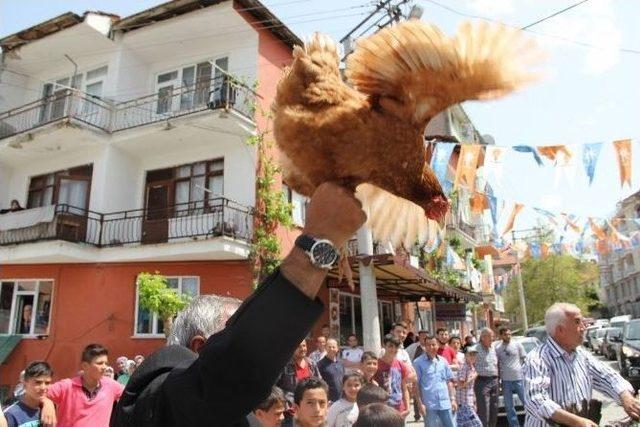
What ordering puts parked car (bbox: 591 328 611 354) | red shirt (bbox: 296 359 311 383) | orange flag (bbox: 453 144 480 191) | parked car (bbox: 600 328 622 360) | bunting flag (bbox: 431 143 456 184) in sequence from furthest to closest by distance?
parked car (bbox: 591 328 611 354) < parked car (bbox: 600 328 622 360) < orange flag (bbox: 453 144 480 191) < bunting flag (bbox: 431 143 456 184) < red shirt (bbox: 296 359 311 383)

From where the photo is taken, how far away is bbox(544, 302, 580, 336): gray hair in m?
3.94

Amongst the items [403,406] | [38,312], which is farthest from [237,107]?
[403,406]

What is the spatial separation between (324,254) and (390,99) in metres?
0.60

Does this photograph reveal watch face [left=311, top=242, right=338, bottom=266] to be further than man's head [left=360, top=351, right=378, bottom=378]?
No

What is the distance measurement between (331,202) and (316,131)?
0.34m

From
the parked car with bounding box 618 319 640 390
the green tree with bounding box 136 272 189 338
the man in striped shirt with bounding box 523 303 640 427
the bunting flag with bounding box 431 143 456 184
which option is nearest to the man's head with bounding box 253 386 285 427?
the man in striped shirt with bounding box 523 303 640 427

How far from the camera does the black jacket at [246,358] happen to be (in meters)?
0.94

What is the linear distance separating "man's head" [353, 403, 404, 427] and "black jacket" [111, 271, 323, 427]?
2623 millimetres

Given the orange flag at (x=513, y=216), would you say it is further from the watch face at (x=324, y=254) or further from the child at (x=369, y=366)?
the watch face at (x=324, y=254)

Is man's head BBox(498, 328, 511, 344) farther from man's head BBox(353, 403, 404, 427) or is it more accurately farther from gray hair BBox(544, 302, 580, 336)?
man's head BBox(353, 403, 404, 427)

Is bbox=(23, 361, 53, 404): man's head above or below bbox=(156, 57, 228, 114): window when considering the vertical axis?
below

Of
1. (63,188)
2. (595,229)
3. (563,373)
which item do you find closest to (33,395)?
(563,373)

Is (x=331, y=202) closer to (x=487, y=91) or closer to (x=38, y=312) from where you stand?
(x=487, y=91)

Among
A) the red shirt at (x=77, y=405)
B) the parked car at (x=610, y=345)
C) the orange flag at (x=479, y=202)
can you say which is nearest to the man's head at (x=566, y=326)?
the red shirt at (x=77, y=405)
